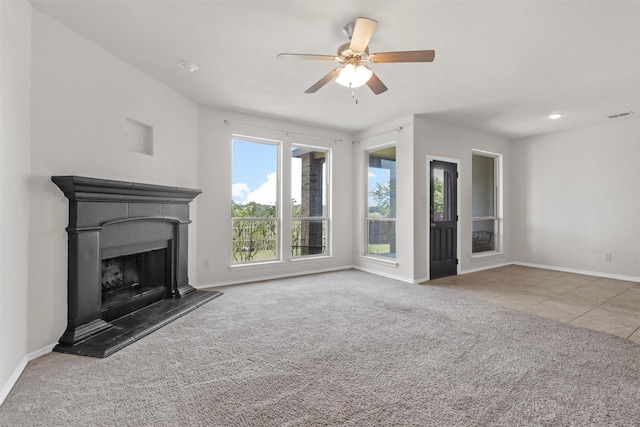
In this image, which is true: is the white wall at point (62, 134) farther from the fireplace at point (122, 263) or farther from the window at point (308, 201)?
the window at point (308, 201)

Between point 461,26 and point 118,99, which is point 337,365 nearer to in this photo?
point 461,26

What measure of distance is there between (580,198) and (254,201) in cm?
588

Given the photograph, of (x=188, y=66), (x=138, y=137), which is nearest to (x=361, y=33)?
(x=188, y=66)

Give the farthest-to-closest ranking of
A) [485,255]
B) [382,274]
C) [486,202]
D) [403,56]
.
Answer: [486,202] → [485,255] → [382,274] → [403,56]

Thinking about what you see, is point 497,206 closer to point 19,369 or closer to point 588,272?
point 588,272

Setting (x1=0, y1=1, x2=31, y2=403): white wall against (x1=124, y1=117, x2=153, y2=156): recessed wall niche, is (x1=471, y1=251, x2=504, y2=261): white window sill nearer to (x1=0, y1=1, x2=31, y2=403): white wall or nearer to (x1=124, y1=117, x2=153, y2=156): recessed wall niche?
(x1=124, y1=117, x2=153, y2=156): recessed wall niche

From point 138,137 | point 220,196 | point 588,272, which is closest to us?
point 138,137

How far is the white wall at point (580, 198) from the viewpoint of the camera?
16.4 feet

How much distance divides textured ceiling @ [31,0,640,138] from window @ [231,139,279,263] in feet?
2.66

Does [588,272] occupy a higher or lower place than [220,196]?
lower

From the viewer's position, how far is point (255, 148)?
5.03m

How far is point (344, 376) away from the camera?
205 cm

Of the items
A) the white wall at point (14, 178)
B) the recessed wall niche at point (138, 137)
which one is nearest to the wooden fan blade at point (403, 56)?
the white wall at point (14, 178)

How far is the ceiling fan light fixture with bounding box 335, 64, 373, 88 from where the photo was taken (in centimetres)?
254
